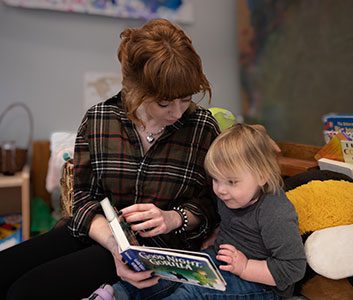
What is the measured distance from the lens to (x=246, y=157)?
34.5 inches

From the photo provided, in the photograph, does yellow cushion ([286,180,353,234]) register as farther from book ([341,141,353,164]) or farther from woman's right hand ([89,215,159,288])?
woman's right hand ([89,215,159,288])

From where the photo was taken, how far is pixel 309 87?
6.27ft

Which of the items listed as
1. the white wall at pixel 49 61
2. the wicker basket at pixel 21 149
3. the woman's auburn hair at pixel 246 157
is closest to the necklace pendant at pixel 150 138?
the woman's auburn hair at pixel 246 157

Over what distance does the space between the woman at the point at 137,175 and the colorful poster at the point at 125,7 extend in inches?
48.1

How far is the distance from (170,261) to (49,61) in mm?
1693

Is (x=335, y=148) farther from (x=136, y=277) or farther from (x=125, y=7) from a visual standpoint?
(x=125, y=7)

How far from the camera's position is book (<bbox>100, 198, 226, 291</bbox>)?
0.71 metres

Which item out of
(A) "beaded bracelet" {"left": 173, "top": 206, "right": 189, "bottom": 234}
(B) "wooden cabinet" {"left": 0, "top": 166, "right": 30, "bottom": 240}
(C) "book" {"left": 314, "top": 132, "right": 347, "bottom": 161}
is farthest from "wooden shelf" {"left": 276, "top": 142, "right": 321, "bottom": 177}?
(B) "wooden cabinet" {"left": 0, "top": 166, "right": 30, "bottom": 240}

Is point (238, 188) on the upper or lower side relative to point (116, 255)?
upper

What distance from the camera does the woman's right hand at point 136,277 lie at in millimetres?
871

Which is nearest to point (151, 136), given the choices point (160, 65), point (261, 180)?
point (160, 65)

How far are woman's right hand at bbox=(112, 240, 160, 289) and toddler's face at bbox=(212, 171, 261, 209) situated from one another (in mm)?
247

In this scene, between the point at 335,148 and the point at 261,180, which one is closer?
the point at 261,180

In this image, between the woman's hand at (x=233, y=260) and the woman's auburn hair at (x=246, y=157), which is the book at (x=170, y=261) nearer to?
the woman's hand at (x=233, y=260)
